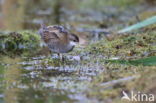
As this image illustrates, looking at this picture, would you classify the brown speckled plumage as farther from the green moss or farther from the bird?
the green moss

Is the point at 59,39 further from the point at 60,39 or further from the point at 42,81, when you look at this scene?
the point at 42,81

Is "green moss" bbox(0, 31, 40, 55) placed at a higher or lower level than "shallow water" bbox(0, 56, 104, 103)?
higher

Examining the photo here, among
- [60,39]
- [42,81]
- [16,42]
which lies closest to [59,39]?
[60,39]

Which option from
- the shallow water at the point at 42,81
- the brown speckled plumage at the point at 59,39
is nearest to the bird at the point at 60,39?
the brown speckled plumage at the point at 59,39

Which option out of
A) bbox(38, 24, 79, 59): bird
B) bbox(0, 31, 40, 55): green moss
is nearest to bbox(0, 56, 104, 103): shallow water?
bbox(38, 24, 79, 59): bird

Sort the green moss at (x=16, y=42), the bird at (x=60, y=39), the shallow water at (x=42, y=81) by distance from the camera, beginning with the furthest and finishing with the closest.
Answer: the green moss at (x=16, y=42)
the bird at (x=60, y=39)
the shallow water at (x=42, y=81)

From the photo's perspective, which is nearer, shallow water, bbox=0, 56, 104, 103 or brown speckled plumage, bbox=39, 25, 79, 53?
shallow water, bbox=0, 56, 104, 103

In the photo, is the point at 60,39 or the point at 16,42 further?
the point at 16,42

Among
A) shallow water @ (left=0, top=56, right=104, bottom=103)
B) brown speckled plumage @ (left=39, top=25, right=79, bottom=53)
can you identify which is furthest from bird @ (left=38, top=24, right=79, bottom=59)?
shallow water @ (left=0, top=56, right=104, bottom=103)

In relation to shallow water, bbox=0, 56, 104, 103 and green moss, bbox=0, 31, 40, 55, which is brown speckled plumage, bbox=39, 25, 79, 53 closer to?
shallow water, bbox=0, 56, 104, 103

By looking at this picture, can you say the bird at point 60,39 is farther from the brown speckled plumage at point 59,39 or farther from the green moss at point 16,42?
the green moss at point 16,42

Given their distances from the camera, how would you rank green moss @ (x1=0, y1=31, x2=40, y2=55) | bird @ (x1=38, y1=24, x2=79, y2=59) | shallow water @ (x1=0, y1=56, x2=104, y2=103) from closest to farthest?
shallow water @ (x1=0, y1=56, x2=104, y2=103) → bird @ (x1=38, y1=24, x2=79, y2=59) → green moss @ (x1=0, y1=31, x2=40, y2=55)

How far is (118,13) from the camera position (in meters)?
15.4

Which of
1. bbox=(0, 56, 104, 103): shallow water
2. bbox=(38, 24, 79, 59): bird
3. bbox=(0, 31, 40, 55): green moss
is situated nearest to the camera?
bbox=(0, 56, 104, 103): shallow water
